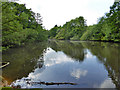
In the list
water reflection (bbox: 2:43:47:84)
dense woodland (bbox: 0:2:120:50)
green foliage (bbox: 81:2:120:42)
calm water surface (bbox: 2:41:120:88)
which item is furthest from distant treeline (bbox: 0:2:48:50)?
green foliage (bbox: 81:2:120:42)

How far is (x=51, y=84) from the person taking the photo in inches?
190

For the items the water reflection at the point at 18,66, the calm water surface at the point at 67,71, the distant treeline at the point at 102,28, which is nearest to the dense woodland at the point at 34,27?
the distant treeline at the point at 102,28

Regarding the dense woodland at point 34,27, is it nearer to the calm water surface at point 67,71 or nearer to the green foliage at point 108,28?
the green foliage at point 108,28


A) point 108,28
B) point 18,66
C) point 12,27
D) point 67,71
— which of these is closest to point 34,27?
point 12,27

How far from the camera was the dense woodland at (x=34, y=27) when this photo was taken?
38.6ft

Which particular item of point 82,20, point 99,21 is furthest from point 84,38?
point 82,20

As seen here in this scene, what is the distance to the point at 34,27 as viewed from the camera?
119 feet

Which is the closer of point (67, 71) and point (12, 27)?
point (67, 71)

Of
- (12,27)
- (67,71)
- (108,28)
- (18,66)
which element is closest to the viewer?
(67,71)

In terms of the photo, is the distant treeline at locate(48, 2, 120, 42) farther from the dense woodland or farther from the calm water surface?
the calm water surface

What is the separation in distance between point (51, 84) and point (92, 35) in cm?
5381

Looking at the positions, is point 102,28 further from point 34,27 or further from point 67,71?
point 67,71

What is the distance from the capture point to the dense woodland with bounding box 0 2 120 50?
1176 centimetres

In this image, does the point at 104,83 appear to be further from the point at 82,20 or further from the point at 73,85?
the point at 82,20
